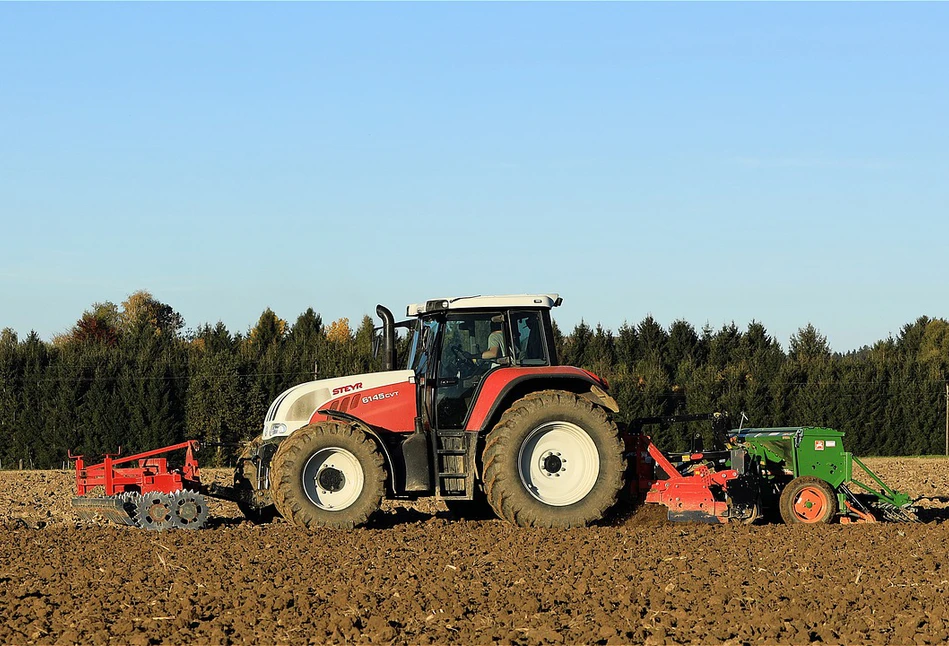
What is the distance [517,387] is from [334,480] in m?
2.12

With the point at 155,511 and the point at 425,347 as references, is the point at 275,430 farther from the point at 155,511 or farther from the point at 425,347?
the point at 425,347

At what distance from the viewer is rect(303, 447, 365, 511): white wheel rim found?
12070 mm

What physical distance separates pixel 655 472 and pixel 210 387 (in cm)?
1931

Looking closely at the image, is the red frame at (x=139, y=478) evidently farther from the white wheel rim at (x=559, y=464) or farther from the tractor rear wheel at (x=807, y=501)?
the tractor rear wheel at (x=807, y=501)

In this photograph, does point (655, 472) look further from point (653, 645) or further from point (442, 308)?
point (653, 645)

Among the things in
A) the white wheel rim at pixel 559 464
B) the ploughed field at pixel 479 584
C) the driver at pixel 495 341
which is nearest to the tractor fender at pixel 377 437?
the ploughed field at pixel 479 584

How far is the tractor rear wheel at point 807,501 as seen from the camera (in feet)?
42.0

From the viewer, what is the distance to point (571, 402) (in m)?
12.3

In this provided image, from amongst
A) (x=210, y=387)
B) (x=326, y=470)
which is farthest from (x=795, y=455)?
(x=210, y=387)

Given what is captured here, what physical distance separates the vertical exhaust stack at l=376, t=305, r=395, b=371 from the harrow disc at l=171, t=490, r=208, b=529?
8.01ft

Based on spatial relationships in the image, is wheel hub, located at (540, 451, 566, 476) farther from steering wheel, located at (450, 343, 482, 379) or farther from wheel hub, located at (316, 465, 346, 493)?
wheel hub, located at (316, 465, 346, 493)

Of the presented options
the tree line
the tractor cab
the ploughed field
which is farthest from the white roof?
the tree line

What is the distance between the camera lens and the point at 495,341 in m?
12.7

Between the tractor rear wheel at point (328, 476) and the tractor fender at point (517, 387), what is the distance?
1.13 m
